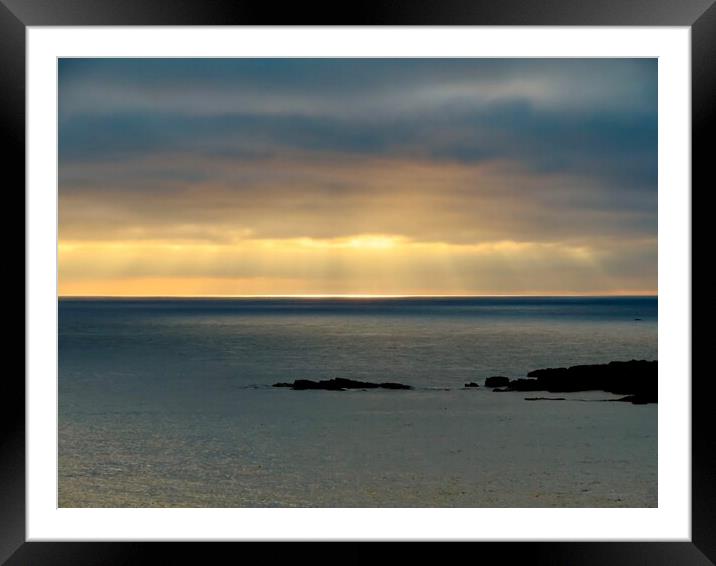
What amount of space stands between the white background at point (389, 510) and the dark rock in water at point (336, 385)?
15034mm

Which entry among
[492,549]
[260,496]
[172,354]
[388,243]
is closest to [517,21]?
[492,549]

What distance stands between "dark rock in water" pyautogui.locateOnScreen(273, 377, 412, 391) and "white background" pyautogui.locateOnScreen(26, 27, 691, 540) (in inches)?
592

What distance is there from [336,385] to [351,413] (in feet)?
8.81

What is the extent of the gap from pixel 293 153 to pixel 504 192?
7.65 meters

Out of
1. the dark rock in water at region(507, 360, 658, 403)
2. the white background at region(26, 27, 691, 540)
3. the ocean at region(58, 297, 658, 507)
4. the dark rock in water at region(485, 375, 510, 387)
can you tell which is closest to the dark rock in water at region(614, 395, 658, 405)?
the dark rock in water at region(507, 360, 658, 403)

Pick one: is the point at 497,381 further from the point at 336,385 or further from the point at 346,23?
the point at 346,23

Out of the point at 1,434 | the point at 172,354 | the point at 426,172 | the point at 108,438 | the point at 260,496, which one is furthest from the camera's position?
the point at 426,172

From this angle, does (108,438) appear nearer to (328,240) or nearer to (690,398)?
(328,240)

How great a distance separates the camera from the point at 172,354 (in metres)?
21.3

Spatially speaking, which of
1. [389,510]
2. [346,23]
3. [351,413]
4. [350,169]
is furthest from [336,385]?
[346,23]

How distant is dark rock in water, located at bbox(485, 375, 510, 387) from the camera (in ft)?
55.2

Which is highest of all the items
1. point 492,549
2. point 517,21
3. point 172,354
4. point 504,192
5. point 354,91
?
point 354,91

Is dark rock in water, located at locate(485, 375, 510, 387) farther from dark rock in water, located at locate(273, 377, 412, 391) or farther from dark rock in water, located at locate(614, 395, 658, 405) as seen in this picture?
dark rock in water, located at locate(614, 395, 658, 405)

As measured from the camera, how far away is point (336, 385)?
1741 centimetres
